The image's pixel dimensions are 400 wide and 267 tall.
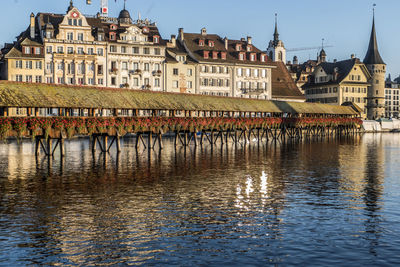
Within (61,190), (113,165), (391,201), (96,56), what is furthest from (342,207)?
(96,56)

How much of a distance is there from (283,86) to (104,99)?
261ft

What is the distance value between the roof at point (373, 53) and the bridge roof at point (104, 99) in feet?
279

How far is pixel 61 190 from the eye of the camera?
30.0 metres

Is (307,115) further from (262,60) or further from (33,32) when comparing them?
(33,32)

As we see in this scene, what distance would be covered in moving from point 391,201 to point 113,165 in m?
25.3

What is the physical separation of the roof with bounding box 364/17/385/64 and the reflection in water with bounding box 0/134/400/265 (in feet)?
398

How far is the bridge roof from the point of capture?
153ft

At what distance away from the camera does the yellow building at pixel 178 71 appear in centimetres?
10156

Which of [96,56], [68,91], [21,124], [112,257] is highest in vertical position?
→ [96,56]

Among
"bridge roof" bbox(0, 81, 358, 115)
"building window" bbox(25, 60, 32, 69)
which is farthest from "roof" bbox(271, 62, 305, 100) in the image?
"building window" bbox(25, 60, 32, 69)

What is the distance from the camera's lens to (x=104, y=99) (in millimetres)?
54375

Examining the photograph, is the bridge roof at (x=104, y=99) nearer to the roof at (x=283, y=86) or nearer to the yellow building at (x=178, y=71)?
the yellow building at (x=178, y=71)

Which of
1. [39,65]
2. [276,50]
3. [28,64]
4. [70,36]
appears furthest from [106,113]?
[276,50]

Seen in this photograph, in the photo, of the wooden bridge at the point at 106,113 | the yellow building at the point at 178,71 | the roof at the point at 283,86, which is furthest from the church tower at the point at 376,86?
the wooden bridge at the point at 106,113
